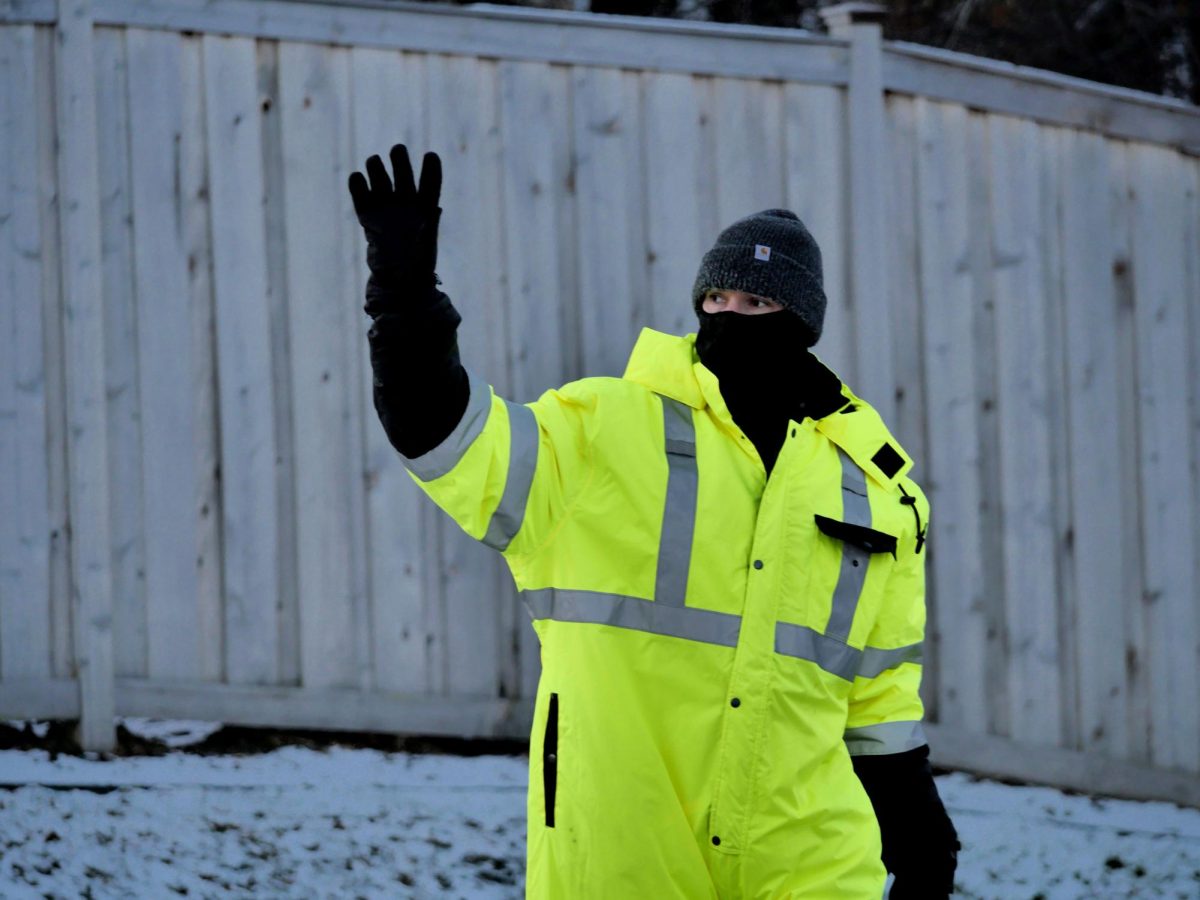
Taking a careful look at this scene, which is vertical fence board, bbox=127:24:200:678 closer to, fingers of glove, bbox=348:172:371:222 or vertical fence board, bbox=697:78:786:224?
vertical fence board, bbox=697:78:786:224

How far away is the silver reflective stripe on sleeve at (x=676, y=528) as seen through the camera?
2.64 meters

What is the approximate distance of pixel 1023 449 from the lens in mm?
5641

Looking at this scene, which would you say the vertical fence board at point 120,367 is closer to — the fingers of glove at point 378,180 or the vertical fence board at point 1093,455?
the fingers of glove at point 378,180

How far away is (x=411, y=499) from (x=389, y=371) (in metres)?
2.63

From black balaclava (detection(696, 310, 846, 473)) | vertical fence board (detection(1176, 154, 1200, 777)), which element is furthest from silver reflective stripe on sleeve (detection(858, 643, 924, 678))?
vertical fence board (detection(1176, 154, 1200, 777))

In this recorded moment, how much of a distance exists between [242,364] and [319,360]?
228 millimetres

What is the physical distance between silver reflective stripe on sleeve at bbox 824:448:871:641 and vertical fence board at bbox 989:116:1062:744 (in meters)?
2.94

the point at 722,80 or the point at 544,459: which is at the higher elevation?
the point at 722,80

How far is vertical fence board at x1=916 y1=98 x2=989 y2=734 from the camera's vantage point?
217 inches

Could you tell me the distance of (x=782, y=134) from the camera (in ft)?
17.7

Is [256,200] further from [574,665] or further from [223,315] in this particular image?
[574,665]

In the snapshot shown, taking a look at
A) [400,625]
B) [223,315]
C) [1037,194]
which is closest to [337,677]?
[400,625]

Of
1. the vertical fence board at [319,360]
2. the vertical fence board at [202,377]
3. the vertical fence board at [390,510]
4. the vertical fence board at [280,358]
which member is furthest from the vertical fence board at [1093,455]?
the vertical fence board at [202,377]

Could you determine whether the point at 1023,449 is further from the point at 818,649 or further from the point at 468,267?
the point at 818,649
